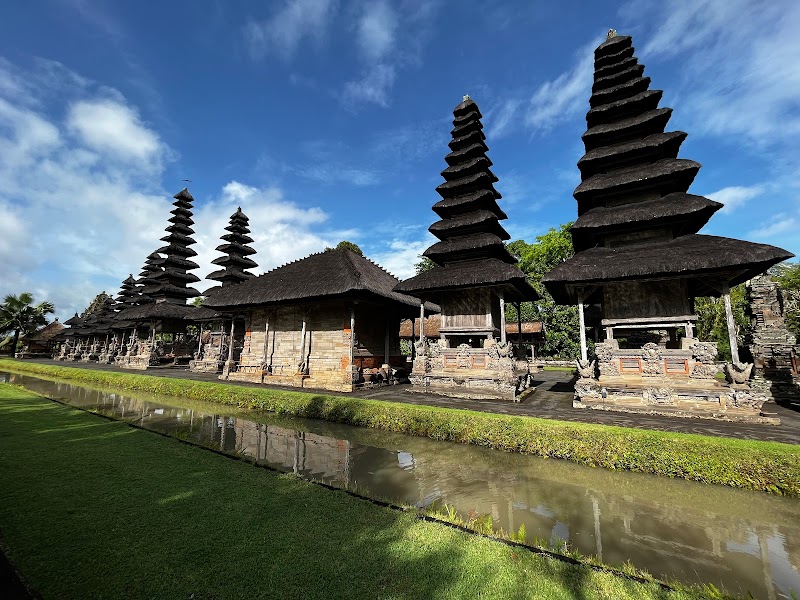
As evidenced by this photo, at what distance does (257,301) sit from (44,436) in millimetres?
11444

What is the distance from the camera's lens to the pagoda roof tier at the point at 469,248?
15.2 m

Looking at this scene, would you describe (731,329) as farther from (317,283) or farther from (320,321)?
(320,321)

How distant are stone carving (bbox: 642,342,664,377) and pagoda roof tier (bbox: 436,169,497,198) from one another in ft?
32.6

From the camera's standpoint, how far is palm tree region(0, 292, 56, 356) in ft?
156

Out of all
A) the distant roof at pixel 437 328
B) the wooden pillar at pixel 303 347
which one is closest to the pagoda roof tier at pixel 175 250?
the distant roof at pixel 437 328

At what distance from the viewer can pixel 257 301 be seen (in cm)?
1814

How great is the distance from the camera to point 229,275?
30.3 meters

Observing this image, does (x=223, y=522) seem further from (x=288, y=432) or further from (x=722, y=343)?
(x=722, y=343)

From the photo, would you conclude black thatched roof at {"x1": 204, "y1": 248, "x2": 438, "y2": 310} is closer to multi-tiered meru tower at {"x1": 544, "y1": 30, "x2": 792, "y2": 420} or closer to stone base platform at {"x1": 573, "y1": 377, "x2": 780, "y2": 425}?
multi-tiered meru tower at {"x1": 544, "y1": 30, "x2": 792, "y2": 420}

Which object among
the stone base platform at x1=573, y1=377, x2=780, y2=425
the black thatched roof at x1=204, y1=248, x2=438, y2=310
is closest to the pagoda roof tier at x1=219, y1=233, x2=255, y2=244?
the black thatched roof at x1=204, y1=248, x2=438, y2=310

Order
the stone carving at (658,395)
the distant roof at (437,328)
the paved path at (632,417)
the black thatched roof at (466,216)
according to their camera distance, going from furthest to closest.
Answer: the distant roof at (437,328)
the black thatched roof at (466,216)
the stone carving at (658,395)
the paved path at (632,417)

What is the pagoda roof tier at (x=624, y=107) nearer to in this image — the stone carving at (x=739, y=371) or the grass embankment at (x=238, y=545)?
the stone carving at (x=739, y=371)

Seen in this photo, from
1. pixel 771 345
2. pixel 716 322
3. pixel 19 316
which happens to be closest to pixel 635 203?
pixel 771 345

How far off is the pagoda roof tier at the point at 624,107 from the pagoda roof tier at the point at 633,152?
1.40m
